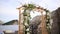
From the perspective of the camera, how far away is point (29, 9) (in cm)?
316

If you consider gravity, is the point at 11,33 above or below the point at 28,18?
below

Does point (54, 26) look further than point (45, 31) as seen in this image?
Yes

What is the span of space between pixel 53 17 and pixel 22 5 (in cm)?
103

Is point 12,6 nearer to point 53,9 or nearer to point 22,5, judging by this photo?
point 22,5

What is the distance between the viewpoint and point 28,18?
3.12 metres

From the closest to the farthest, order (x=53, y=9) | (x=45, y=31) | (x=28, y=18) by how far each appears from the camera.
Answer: (x=28, y=18), (x=45, y=31), (x=53, y=9)

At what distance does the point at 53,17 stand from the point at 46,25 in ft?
1.04

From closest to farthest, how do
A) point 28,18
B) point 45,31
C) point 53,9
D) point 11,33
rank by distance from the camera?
point 28,18 → point 45,31 → point 53,9 → point 11,33

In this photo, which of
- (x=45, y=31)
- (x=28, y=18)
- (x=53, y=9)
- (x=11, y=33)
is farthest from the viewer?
(x=11, y=33)

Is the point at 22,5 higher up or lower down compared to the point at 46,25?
higher up

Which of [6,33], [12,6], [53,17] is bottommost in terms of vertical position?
[6,33]

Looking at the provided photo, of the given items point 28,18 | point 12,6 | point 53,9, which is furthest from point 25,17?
point 53,9

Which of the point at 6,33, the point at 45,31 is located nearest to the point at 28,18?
the point at 45,31

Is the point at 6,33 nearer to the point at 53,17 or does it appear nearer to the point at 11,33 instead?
the point at 11,33
